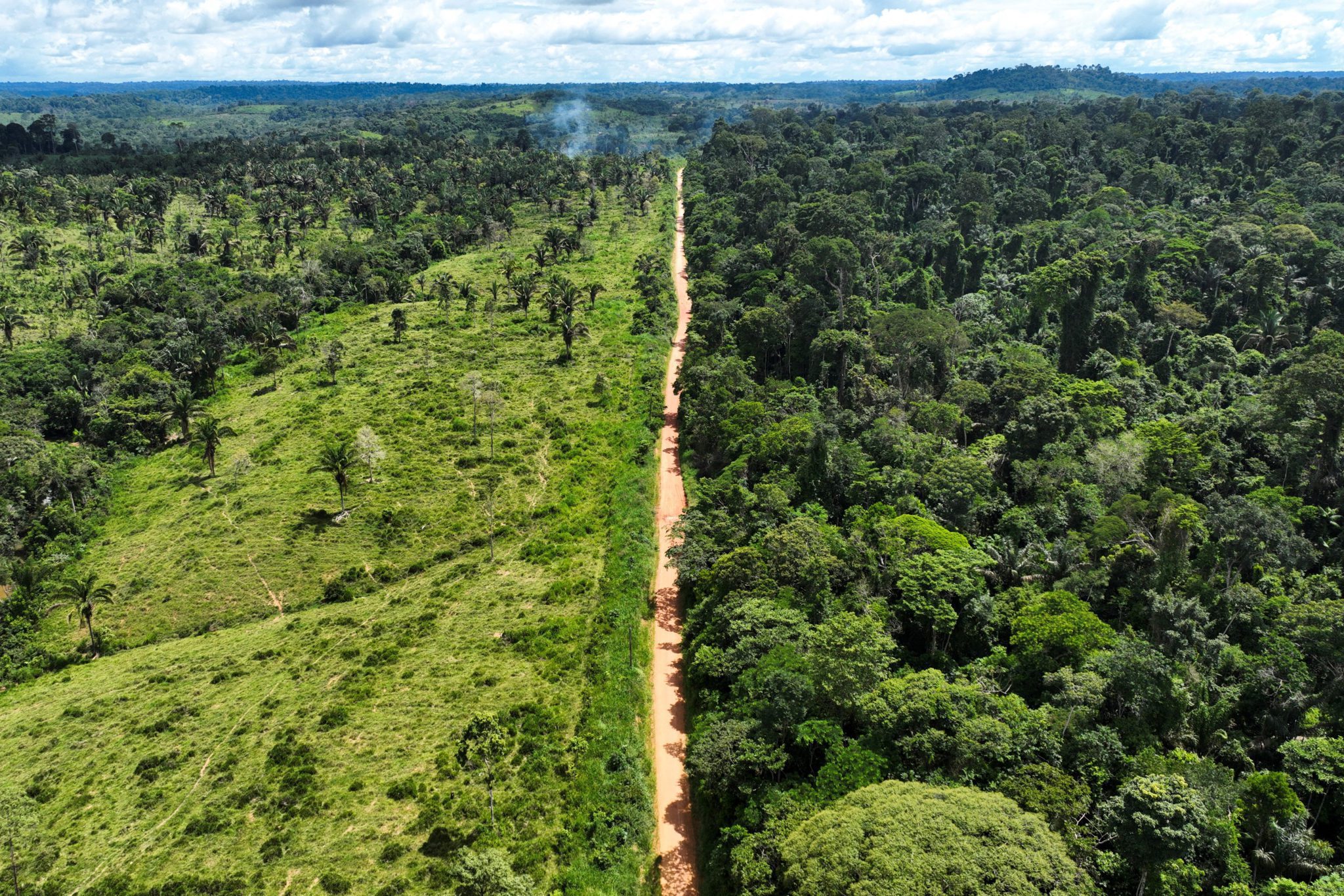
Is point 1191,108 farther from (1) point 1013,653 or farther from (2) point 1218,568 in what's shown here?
(1) point 1013,653

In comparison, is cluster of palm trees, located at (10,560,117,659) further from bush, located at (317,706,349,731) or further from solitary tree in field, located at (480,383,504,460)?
solitary tree in field, located at (480,383,504,460)

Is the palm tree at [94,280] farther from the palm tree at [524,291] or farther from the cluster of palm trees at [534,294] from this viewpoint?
the palm tree at [524,291]

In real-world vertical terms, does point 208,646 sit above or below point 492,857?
below

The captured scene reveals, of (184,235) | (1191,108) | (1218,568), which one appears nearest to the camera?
(1218,568)

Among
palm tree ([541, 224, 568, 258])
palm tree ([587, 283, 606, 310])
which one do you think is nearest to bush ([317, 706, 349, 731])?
palm tree ([587, 283, 606, 310])

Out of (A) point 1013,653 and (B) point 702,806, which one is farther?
(A) point 1013,653

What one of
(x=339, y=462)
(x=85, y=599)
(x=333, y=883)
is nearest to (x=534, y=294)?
(x=339, y=462)

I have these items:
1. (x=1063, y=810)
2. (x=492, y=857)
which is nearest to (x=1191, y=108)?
(x=1063, y=810)
